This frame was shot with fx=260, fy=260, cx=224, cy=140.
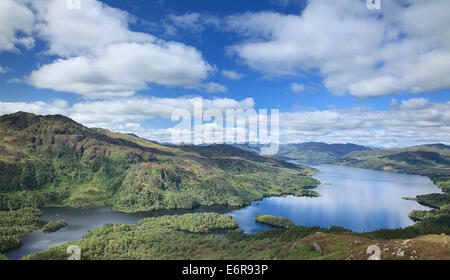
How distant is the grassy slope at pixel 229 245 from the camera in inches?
2093

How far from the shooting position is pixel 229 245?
107500 millimetres

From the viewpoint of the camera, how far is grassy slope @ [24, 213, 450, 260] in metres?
53.2
